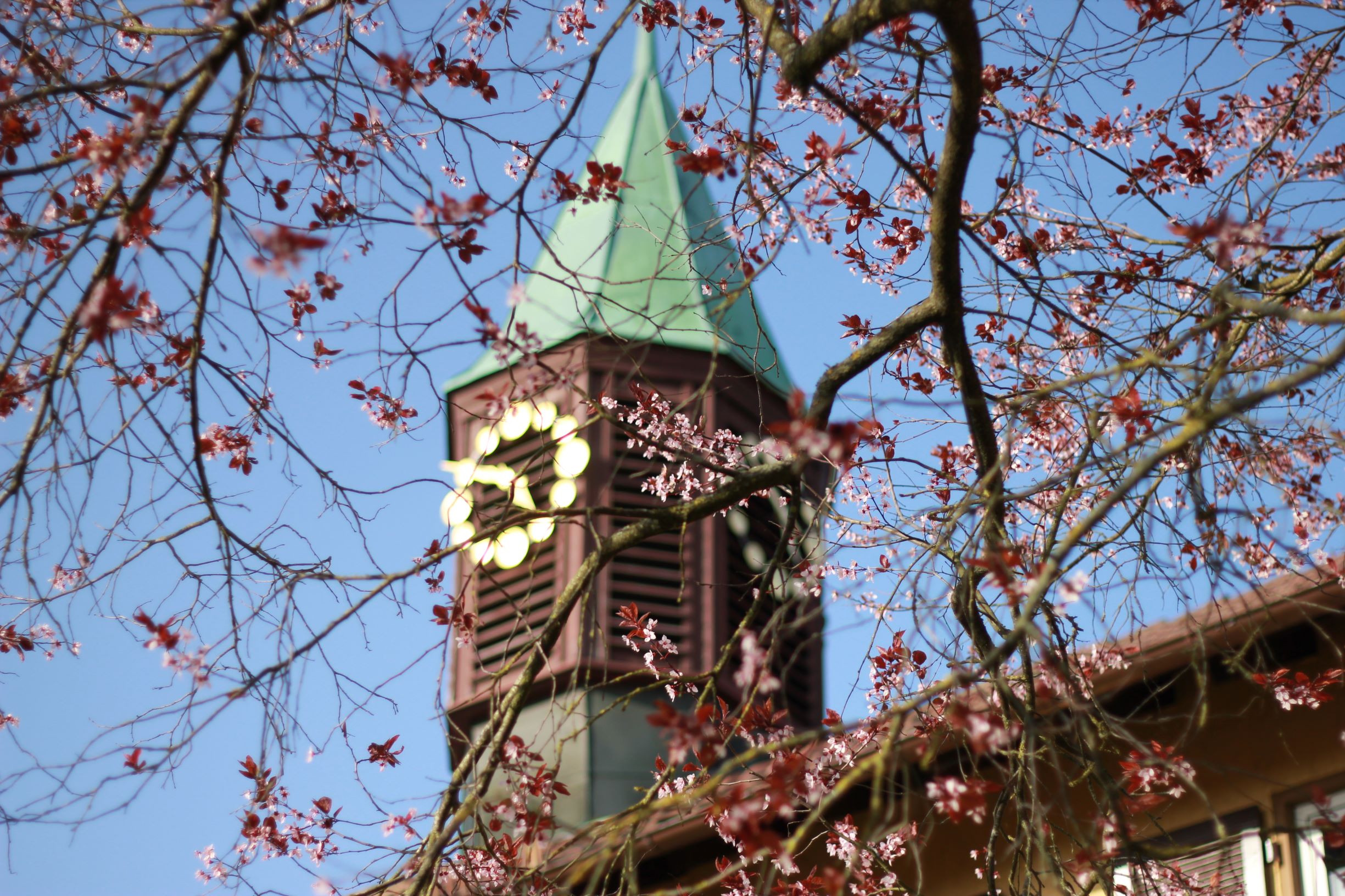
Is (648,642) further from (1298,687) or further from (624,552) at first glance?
(624,552)

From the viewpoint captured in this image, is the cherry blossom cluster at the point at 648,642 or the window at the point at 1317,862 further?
the window at the point at 1317,862

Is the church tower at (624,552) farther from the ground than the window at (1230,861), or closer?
farther from the ground

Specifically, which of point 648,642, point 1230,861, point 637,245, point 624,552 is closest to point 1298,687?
point 1230,861

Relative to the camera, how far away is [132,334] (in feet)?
15.6

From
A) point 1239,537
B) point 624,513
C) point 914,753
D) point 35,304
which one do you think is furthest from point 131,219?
point 914,753

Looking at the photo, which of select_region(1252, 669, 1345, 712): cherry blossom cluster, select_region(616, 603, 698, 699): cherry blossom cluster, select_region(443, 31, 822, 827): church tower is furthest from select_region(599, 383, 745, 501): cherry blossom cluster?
select_region(443, 31, 822, 827): church tower

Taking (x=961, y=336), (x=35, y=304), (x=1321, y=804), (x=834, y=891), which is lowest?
(x=834, y=891)

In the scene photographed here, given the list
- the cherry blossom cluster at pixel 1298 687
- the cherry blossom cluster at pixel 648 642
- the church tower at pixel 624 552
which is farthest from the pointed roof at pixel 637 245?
the cherry blossom cluster at pixel 1298 687

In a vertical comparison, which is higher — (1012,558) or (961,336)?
(961,336)

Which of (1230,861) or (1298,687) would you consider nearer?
(1298,687)

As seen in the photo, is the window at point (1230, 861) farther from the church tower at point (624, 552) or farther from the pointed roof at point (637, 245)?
the pointed roof at point (637, 245)

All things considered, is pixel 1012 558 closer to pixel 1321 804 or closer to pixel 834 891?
pixel 1321 804

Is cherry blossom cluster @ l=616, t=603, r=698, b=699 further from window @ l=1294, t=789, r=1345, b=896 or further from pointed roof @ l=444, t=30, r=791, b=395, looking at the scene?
pointed roof @ l=444, t=30, r=791, b=395

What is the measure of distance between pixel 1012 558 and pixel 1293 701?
2740 mm
